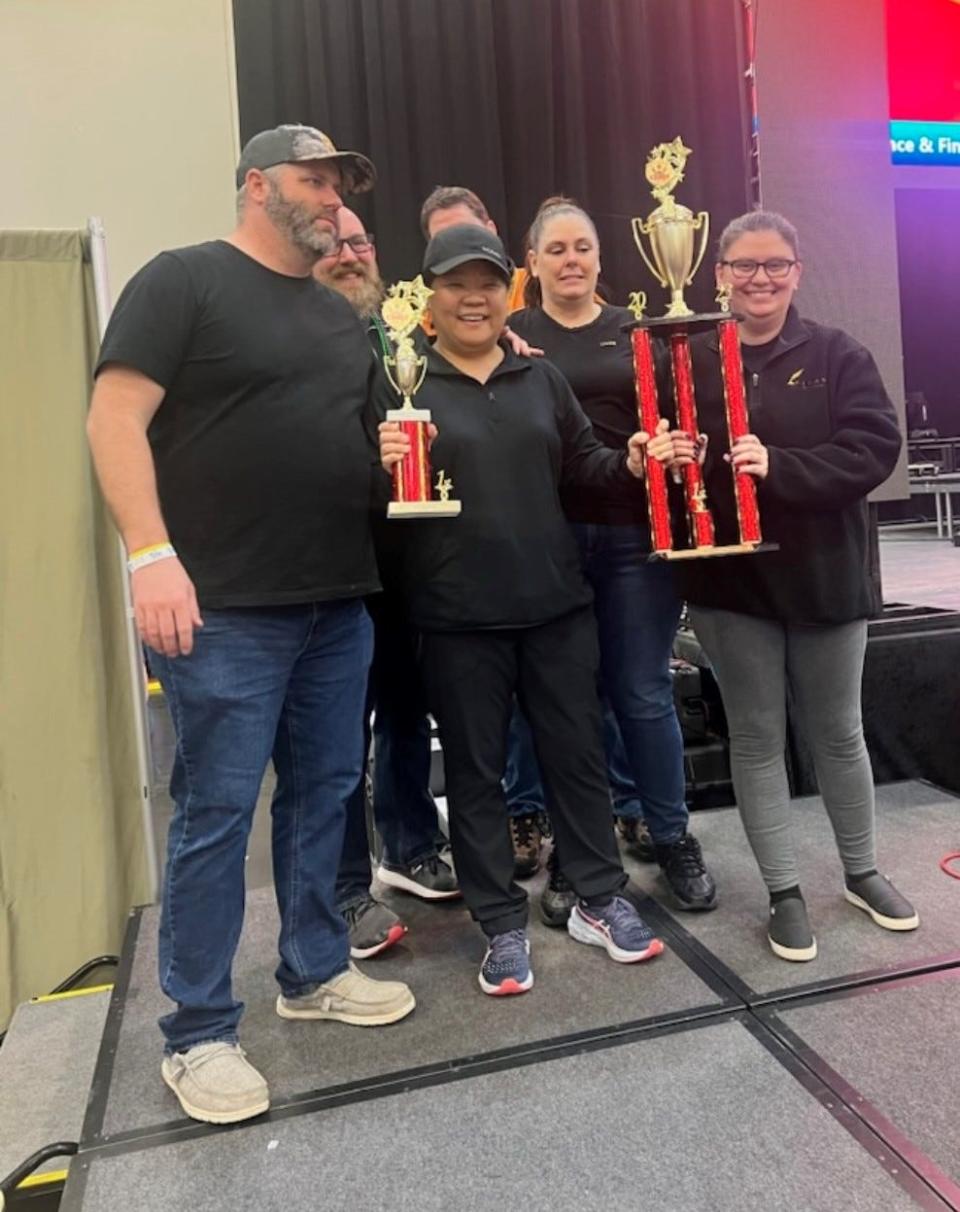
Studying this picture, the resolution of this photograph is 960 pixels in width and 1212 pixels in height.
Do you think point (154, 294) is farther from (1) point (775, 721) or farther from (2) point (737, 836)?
(2) point (737, 836)

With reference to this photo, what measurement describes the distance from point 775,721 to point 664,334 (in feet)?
2.63

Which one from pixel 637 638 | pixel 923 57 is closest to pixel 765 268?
pixel 637 638

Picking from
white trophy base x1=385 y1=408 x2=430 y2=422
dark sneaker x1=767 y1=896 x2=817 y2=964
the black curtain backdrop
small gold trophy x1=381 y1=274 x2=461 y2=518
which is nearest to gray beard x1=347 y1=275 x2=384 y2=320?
small gold trophy x1=381 y1=274 x2=461 y2=518

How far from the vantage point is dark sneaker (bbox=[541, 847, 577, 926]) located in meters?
2.13

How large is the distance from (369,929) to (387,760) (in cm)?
38

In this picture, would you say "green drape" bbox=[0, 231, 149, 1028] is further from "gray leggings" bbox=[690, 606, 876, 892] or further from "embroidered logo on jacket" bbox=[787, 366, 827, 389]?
"embroidered logo on jacket" bbox=[787, 366, 827, 389]

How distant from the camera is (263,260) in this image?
157 cm

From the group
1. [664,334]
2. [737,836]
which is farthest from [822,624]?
[737,836]

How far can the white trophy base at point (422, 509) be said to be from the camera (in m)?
1.68

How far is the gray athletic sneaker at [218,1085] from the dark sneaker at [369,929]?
50 cm

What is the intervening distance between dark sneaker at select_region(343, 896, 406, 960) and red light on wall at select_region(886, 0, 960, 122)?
18.7 ft

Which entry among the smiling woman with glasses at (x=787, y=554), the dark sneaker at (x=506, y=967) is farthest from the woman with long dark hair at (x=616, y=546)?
the dark sneaker at (x=506, y=967)

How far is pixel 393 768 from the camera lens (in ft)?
7.47

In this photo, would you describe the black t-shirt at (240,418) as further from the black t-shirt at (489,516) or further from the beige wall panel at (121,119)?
the beige wall panel at (121,119)
